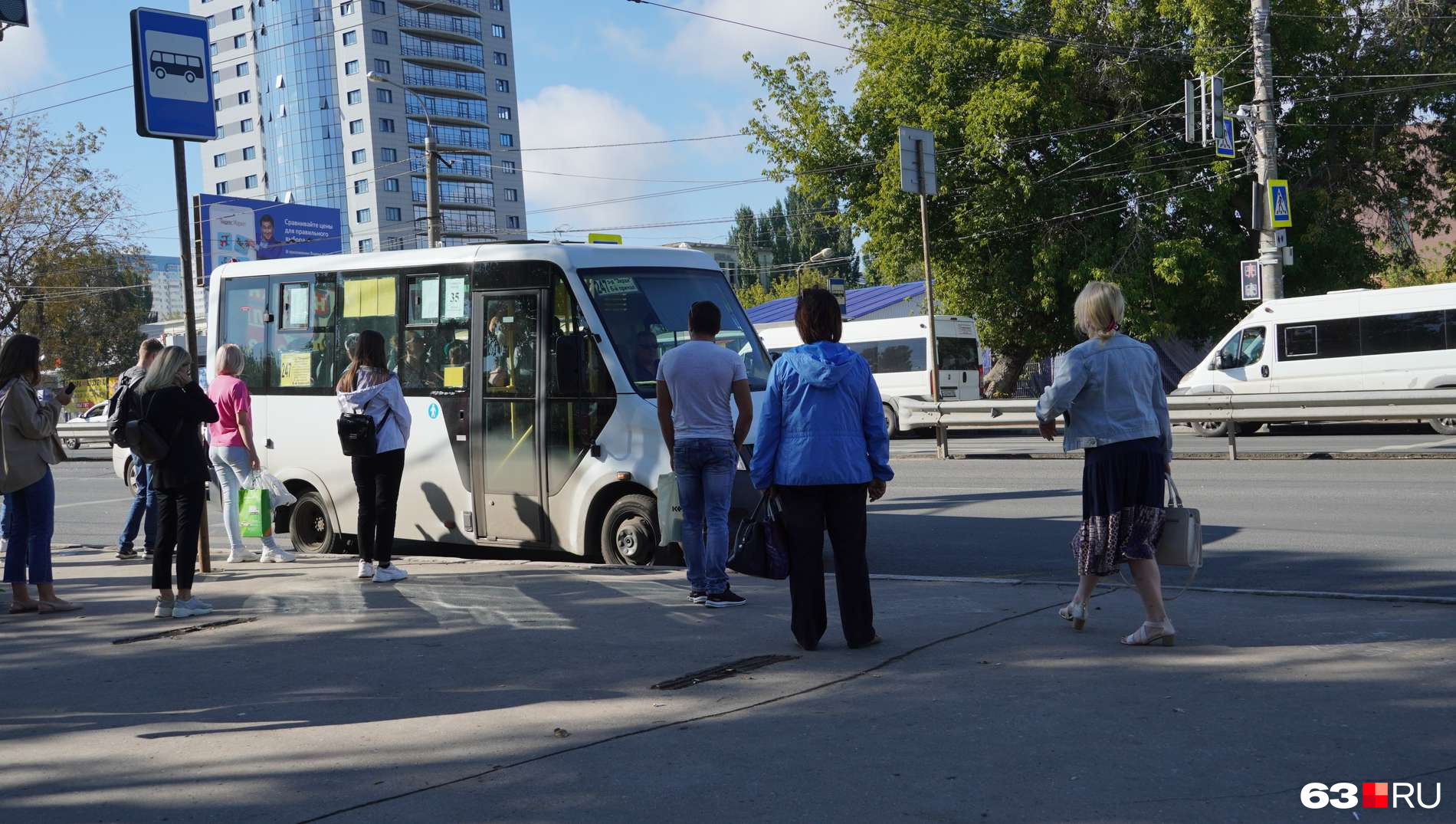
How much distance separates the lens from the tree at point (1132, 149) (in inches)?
1149

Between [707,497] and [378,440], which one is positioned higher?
[378,440]

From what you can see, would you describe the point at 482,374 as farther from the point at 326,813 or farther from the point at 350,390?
the point at 326,813

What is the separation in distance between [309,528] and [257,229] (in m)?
43.5

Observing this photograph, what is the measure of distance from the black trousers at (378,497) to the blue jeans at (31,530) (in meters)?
1.94

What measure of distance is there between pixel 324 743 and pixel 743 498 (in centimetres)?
429

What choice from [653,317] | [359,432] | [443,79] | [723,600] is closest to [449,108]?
[443,79]

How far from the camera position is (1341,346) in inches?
891

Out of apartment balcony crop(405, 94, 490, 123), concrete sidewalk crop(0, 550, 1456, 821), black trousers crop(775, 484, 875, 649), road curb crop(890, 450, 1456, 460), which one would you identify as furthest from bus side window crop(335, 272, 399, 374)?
apartment balcony crop(405, 94, 490, 123)

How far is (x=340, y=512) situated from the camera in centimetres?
1120

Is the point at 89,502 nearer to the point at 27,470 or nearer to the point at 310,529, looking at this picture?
the point at 310,529

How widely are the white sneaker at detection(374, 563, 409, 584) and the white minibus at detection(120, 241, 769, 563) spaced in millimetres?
1104

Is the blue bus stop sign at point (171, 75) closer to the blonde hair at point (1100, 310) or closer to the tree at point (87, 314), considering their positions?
the blonde hair at point (1100, 310)

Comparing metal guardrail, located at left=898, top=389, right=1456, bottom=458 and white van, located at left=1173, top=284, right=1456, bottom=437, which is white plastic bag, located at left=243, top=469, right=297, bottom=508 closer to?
metal guardrail, located at left=898, top=389, right=1456, bottom=458

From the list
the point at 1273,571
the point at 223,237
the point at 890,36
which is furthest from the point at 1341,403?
the point at 223,237
